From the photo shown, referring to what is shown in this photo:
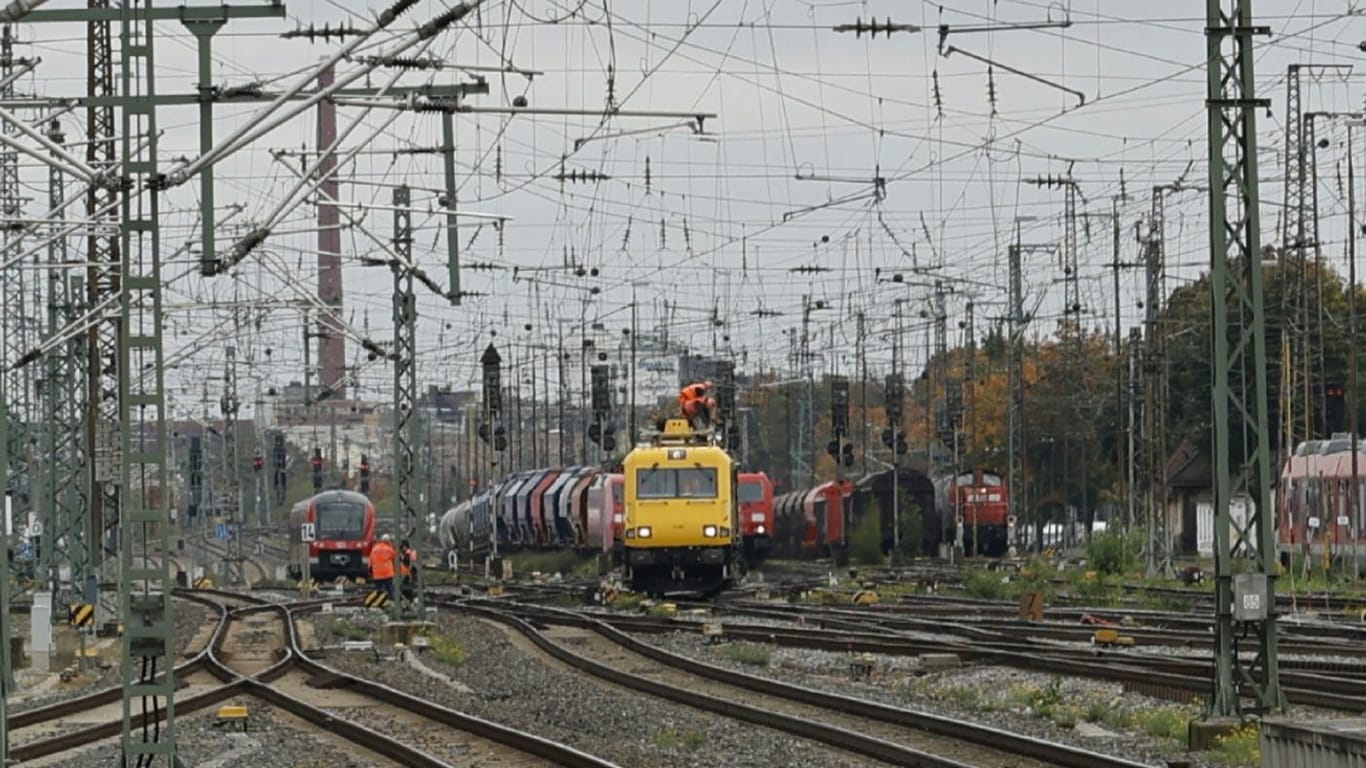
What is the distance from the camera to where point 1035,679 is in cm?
2698

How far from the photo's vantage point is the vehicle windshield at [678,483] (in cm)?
4709

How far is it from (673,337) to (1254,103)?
6945cm

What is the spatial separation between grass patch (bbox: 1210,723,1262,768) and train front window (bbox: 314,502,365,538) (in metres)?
54.6

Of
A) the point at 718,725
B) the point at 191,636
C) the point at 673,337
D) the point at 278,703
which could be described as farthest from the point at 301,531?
the point at 718,725

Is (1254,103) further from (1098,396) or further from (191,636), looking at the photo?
(1098,396)

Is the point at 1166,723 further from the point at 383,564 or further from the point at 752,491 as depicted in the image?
the point at 752,491

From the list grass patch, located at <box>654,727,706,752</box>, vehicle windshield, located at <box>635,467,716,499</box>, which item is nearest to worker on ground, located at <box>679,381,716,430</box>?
vehicle windshield, located at <box>635,467,716,499</box>

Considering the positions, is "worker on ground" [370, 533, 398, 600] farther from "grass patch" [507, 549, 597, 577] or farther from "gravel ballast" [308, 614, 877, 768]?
"grass patch" [507, 549, 597, 577]


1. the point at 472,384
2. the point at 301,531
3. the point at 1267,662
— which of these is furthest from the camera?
the point at 472,384

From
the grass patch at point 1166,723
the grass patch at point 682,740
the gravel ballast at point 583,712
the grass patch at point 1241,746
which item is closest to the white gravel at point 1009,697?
the grass patch at point 1166,723

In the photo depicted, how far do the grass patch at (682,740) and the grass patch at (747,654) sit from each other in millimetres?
9746

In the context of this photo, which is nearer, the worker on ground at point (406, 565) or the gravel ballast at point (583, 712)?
the gravel ballast at point (583, 712)

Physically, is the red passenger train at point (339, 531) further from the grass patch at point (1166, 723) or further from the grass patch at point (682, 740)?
the grass patch at point (1166, 723)

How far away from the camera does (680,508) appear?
46.9 metres
